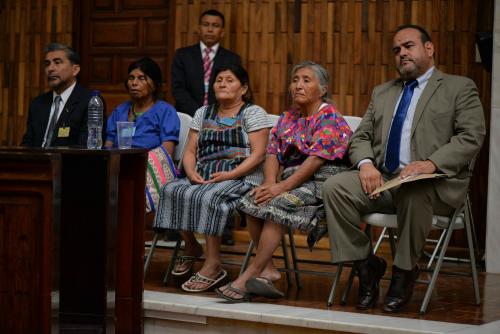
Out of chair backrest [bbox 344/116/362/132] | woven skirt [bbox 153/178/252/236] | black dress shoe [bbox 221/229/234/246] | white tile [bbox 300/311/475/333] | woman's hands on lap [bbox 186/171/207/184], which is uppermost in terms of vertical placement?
chair backrest [bbox 344/116/362/132]

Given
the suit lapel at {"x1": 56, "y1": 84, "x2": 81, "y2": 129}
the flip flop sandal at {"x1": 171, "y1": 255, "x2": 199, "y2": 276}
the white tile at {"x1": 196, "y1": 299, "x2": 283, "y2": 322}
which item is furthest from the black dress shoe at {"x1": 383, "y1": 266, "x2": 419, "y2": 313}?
the suit lapel at {"x1": 56, "y1": 84, "x2": 81, "y2": 129}

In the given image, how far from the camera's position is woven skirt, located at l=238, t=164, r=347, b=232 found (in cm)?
Result: 450

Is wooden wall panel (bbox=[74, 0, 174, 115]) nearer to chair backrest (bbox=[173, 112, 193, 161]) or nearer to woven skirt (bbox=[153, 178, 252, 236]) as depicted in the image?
chair backrest (bbox=[173, 112, 193, 161])

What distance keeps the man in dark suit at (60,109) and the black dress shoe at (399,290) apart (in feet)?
6.96

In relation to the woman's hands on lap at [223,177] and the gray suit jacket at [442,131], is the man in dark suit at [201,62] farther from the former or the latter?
the gray suit jacket at [442,131]

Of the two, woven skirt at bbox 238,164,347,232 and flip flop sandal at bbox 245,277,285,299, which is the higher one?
woven skirt at bbox 238,164,347,232

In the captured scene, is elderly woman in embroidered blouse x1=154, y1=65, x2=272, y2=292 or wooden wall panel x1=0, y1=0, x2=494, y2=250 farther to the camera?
wooden wall panel x1=0, y1=0, x2=494, y2=250

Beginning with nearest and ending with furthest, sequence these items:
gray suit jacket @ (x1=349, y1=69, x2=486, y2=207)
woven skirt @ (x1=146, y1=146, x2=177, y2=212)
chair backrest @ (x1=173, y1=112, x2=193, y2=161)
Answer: gray suit jacket @ (x1=349, y1=69, x2=486, y2=207), woven skirt @ (x1=146, y1=146, x2=177, y2=212), chair backrest @ (x1=173, y1=112, x2=193, y2=161)

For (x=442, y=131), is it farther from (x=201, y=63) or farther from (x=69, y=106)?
(x=201, y=63)

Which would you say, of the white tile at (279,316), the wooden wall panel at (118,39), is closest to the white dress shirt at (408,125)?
the white tile at (279,316)

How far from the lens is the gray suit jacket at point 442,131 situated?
4.38 meters

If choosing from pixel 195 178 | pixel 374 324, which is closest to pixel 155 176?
pixel 195 178

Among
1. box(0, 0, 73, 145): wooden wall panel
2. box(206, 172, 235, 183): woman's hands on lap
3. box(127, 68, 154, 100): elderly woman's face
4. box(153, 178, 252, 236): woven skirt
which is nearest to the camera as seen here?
box(153, 178, 252, 236): woven skirt

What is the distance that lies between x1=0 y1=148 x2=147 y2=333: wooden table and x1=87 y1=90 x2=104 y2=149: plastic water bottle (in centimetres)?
13
